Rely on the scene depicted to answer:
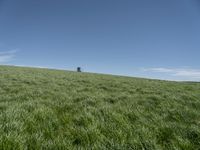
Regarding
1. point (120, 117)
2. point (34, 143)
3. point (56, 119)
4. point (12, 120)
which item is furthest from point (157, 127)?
point (12, 120)

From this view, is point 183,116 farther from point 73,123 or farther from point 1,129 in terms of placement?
point 1,129

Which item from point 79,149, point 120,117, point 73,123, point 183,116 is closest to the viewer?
point 79,149

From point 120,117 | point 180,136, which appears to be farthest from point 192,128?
point 120,117

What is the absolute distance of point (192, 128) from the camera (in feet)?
15.0

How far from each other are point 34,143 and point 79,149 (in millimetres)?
834

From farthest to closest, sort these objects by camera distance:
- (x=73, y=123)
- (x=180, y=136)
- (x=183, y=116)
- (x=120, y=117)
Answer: (x=183, y=116), (x=120, y=117), (x=73, y=123), (x=180, y=136)

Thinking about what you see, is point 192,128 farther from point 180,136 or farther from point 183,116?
point 183,116

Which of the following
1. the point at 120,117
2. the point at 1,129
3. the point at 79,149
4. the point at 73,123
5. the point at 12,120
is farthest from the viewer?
the point at 120,117

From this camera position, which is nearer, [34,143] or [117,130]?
[34,143]

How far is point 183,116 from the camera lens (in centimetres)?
585

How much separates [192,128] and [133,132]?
157cm

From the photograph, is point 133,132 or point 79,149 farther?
point 133,132

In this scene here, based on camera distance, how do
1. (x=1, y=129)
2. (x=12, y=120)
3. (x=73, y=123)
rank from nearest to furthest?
1. (x=1, y=129)
2. (x=12, y=120)
3. (x=73, y=123)

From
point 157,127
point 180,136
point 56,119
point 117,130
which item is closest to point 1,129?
point 56,119
